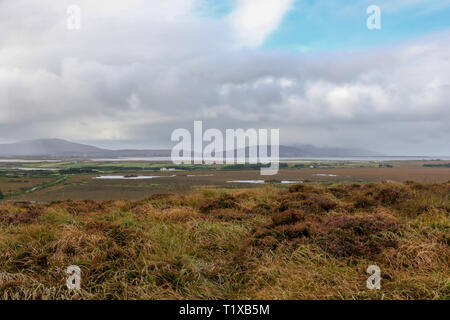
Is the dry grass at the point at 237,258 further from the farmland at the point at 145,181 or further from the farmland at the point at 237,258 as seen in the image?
the farmland at the point at 145,181

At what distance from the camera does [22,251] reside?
6.24 meters

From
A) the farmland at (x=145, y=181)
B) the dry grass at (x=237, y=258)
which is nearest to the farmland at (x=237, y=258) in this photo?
the dry grass at (x=237, y=258)

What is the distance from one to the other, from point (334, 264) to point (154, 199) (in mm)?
9805

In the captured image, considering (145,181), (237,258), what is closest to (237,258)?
(237,258)

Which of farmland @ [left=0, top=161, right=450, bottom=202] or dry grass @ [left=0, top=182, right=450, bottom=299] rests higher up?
dry grass @ [left=0, top=182, right=450, bottom=299]

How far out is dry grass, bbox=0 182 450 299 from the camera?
4812mm

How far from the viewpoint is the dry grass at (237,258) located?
481 centimetres

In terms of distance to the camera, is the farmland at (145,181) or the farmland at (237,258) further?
the farmland at (145,181)

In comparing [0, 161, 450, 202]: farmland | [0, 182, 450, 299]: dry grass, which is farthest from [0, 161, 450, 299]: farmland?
[0, 161, 450, 202]: farmland

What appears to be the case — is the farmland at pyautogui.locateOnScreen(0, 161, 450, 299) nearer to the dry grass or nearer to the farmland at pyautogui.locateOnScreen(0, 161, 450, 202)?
the dry grass

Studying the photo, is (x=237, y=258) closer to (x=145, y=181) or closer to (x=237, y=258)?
(x=237, y=258)

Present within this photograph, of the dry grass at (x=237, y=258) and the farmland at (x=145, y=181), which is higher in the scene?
the dry grass at (x=237, y=258)

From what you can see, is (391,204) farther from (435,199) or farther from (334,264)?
(334,264)
